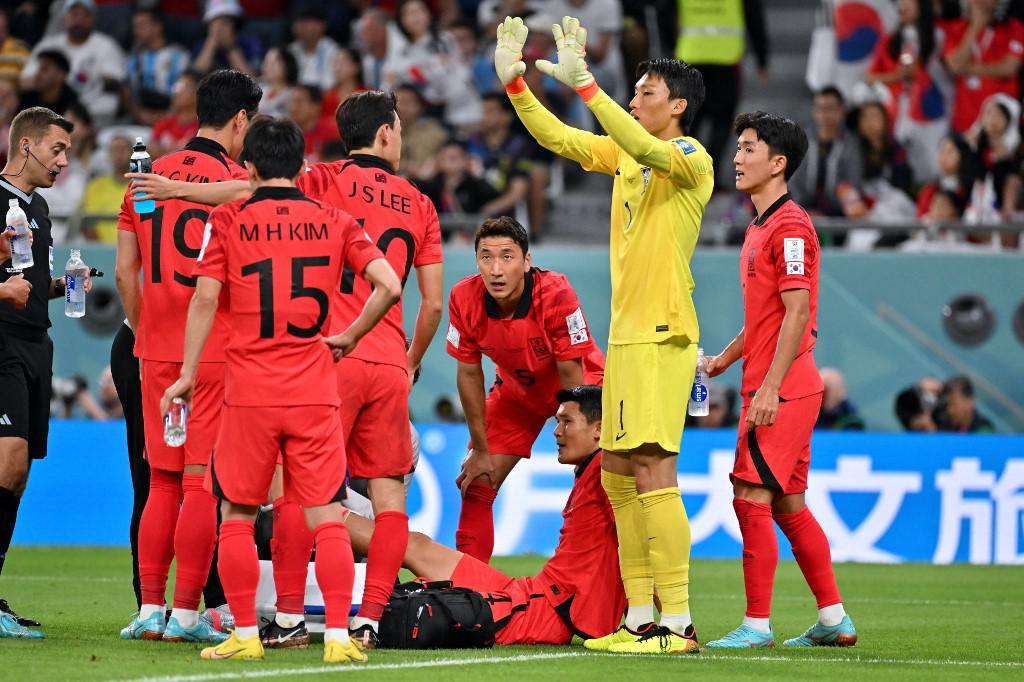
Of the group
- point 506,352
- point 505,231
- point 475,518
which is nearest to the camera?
point 505,231

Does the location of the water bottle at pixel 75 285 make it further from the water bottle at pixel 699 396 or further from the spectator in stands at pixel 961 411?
the spectator in stands at pixel 961 411

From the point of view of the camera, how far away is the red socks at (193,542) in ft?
21.8

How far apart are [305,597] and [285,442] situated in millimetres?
1162

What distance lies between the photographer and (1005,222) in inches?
541

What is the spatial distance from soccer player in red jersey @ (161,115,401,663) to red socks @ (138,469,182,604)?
37.7 inches

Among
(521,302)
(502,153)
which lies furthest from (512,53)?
(502,153)

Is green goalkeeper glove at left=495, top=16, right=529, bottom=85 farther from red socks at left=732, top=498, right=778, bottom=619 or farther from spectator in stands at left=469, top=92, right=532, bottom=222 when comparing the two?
spectator in stands at left=469, top=92, right=532, bottom=222

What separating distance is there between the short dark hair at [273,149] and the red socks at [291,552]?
1.40 m

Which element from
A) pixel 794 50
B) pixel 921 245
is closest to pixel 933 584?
pixel 921 245

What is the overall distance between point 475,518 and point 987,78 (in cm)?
954

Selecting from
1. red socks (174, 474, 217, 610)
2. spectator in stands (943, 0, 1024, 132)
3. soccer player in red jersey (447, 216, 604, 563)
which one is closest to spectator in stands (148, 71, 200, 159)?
spectator in stands (943, 0, 1024, 132)

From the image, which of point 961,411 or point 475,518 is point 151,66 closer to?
point 961,411

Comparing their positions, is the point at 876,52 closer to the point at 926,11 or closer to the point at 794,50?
the point at 926,11

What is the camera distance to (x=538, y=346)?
26.8 ft
